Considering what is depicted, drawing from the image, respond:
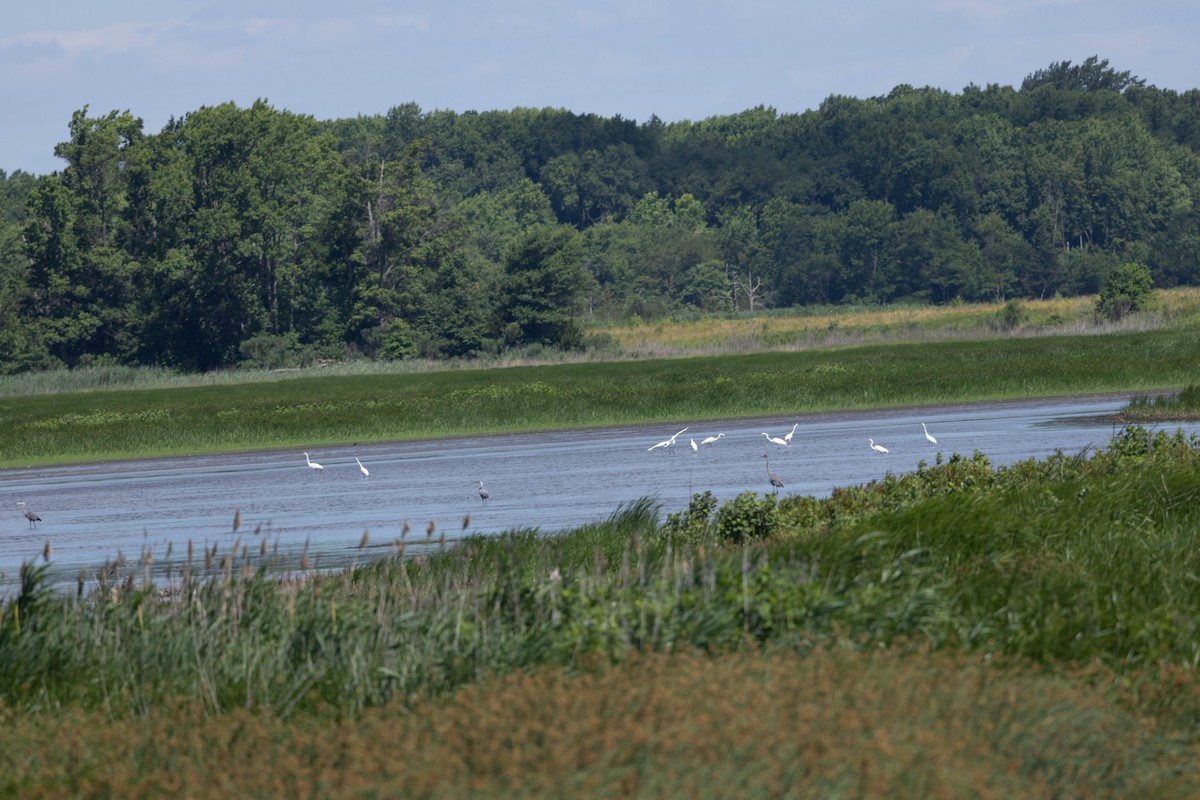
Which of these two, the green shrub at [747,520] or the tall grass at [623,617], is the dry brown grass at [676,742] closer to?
the tall grass at [623,617]

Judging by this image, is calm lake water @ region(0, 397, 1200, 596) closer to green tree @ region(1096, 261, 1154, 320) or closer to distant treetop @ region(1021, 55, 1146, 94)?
green tree @ region(1096, 261, 1154, 320)

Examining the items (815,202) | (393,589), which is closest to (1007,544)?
→ (393,589)

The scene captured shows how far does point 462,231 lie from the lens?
317 ft

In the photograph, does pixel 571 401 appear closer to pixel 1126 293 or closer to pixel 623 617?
pixel 623 617

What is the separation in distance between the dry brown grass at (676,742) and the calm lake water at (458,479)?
8.34 meters

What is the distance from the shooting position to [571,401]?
47781 millimetres

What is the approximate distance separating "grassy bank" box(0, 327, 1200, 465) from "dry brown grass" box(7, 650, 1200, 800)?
121ft

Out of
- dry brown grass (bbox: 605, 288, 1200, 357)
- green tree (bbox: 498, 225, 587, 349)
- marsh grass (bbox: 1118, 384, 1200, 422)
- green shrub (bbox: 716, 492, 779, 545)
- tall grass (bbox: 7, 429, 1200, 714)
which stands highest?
green tree (bbox: 498, 225, 587, 349)

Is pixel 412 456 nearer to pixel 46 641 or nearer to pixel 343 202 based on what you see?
pixel 46 641

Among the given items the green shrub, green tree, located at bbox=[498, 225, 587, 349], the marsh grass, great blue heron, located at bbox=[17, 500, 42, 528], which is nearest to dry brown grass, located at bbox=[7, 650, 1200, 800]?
the green shrub

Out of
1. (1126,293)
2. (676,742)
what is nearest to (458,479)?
(676,742)

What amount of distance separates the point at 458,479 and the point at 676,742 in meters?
24.6

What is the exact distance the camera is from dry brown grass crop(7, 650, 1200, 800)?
22.0ft

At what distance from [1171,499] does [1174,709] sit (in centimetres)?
688
